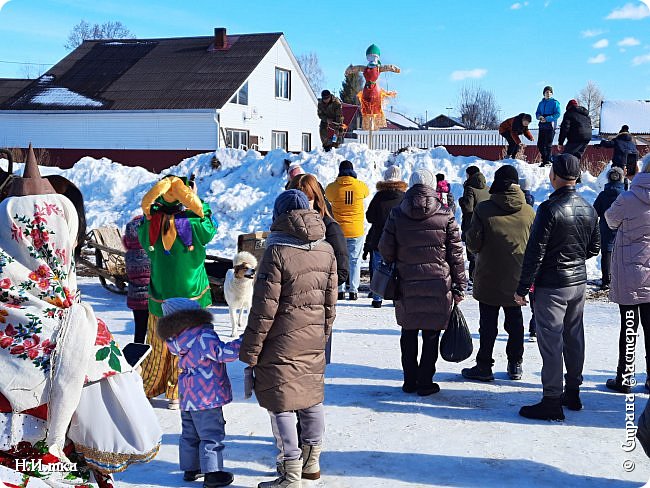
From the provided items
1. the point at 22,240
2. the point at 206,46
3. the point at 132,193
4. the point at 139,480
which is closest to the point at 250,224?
the point at 132,193

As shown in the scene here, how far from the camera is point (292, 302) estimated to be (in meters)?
3.98

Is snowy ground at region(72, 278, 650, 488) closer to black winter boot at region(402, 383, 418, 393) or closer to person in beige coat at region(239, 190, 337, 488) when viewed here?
black winter boot at region(402, 383, 418, 393)

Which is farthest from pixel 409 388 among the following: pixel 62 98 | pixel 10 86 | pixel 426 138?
pixel 10 86

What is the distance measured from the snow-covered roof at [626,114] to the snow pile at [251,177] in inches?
786

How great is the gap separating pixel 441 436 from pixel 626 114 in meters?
34.6

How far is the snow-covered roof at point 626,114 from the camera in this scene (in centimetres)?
3422

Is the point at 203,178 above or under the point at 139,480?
above

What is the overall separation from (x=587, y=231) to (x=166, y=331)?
336 cm

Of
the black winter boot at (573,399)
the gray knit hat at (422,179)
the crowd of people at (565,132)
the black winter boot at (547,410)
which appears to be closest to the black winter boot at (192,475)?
the black winter boot at (547,410)

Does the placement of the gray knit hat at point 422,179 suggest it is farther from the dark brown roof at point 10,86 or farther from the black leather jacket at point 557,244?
the dark brown roof at point 10,86

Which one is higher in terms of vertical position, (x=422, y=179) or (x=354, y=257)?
(x=422, y=179)

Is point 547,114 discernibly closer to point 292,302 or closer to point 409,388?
point 409,388

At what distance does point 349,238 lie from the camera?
957cm

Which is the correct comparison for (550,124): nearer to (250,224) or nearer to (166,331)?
(250,224)
